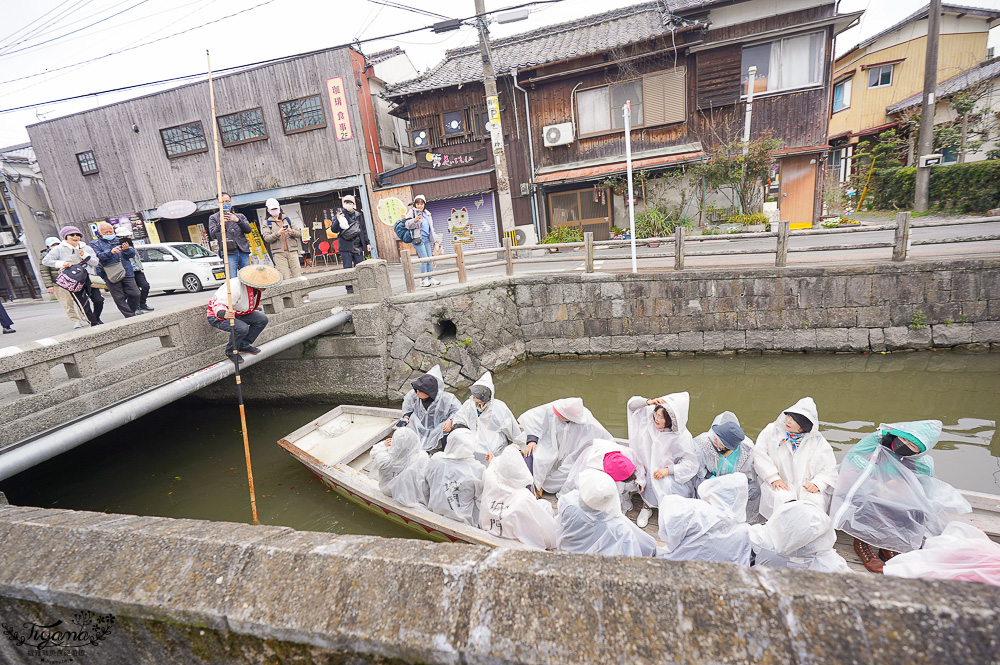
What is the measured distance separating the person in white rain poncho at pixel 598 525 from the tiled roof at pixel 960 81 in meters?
21.7

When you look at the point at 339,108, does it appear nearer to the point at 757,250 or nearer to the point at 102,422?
the point at 757,250

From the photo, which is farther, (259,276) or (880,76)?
(880,76)

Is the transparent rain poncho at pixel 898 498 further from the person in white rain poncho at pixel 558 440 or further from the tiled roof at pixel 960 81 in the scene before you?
the tiled roof at pixel 960 81

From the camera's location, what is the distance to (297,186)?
1719 centimetres

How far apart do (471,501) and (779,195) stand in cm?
1554

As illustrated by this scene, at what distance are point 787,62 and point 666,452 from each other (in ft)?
50.4

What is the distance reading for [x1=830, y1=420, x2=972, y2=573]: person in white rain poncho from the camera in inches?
140

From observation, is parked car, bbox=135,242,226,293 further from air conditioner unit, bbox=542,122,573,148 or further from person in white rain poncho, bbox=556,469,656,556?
person in white rain poncho, bbox=556,469,656,556

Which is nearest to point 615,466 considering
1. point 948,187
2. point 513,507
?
point 513,507

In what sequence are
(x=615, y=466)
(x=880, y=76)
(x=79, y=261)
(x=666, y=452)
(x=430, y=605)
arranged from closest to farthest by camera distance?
(x=430, y=605) < (x=615, y=466) < (x=666, y=452) < (x=79, y=261) < (x=880, y=76)

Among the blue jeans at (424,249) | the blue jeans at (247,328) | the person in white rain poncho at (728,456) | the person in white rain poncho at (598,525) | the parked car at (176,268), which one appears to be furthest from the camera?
the parked car at (176,268)

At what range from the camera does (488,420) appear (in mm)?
5660

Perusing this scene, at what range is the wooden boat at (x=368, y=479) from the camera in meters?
3.84

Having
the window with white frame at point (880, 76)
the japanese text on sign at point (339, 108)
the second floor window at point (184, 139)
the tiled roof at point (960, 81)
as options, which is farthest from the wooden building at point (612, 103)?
the window with white frame at point (880, 76)
